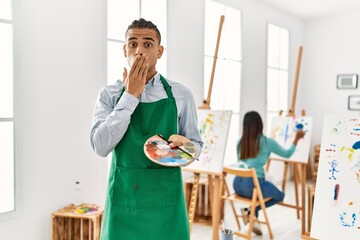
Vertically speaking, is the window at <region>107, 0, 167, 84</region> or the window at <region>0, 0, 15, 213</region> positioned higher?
the window at <region>107, 0, 167, 84</region>

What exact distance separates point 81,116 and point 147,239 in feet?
5.54

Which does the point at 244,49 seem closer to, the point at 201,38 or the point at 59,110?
the point at 201,38

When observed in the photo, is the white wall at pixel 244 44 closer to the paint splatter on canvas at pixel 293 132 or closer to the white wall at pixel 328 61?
the white wall at pixel 328 61

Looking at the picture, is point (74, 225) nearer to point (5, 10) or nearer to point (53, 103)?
point (53, 103)

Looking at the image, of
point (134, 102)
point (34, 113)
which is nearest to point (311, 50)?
point (34, 113)

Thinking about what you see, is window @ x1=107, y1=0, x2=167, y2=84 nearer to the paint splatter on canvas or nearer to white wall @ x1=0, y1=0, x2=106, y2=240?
white wall @ x1=0, y1=0, x2=106, y2=240

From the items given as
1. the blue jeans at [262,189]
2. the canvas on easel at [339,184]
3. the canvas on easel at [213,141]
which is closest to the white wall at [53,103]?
the canvas on easel at [213,141]

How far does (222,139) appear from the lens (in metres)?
2.91

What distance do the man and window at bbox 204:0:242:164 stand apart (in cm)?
271

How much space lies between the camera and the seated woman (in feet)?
10.4

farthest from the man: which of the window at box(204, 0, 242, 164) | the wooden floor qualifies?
the window at box(204, 0, 242, 164)

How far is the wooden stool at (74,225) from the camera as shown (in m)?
2.51

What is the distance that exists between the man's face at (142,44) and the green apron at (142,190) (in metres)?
0.20

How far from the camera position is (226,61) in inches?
176
